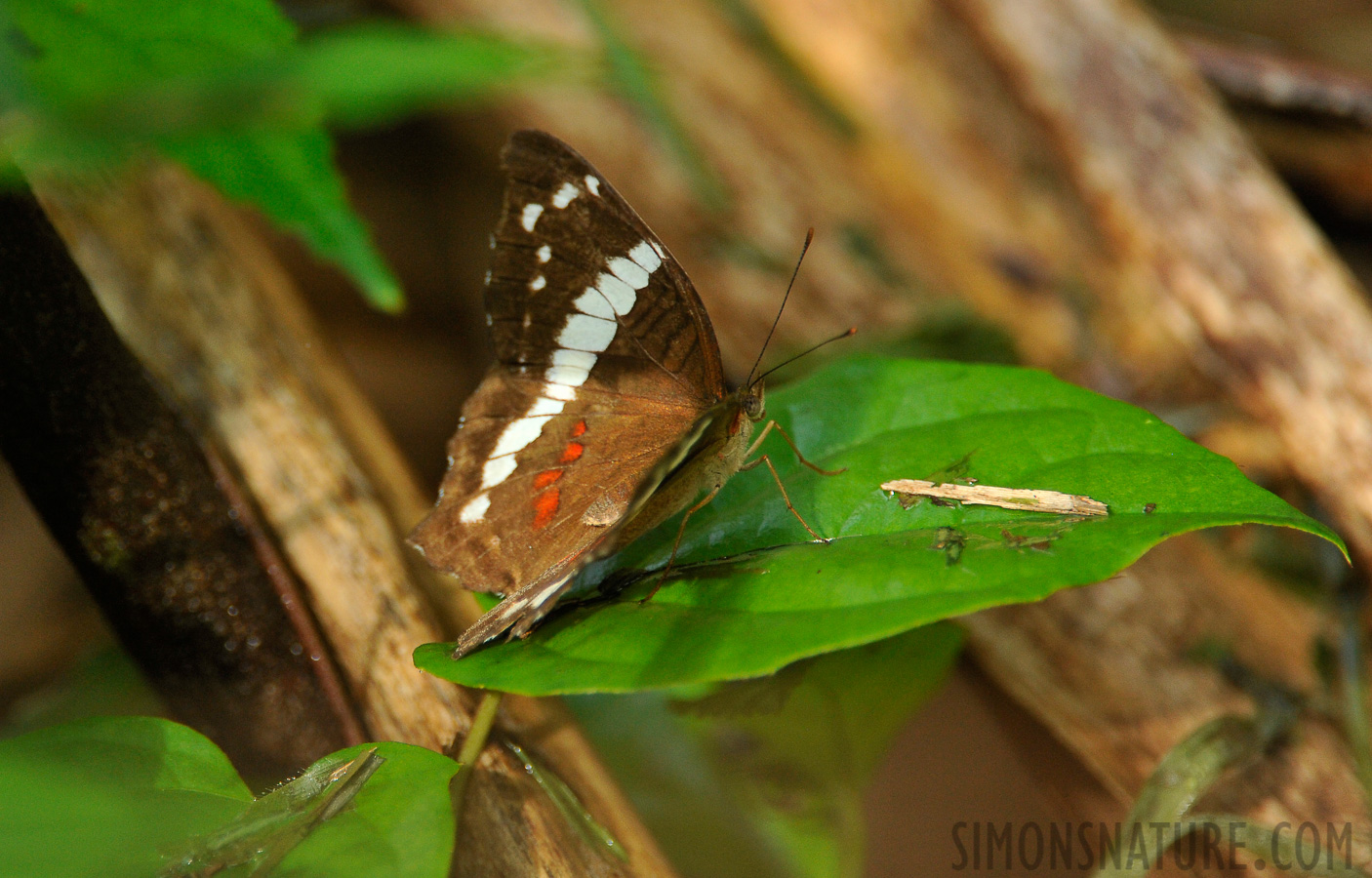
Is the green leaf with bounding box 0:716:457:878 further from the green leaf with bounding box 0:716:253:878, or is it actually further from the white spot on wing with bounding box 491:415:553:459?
the white spot on wing with bounding box 491:415:553:459

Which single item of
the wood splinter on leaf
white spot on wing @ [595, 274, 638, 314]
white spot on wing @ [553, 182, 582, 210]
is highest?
white spot on wing @ [553, 182, 582, 210]

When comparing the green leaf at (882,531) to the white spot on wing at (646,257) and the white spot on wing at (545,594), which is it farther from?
the white spot on wing at (646,257)

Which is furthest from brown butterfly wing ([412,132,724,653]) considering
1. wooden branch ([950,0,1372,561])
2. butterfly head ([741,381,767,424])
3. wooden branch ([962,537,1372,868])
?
wooden branch ([950,0,1372,561])

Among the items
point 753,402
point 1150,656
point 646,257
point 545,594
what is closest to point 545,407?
point 646,257

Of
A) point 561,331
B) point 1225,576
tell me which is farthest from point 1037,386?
point 1225,576

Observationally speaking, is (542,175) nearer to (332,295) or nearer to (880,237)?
(880,237)

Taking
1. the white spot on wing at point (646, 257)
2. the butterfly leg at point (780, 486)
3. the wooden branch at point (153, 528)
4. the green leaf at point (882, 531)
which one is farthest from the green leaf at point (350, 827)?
the white spot on wing at point (646, 257)
